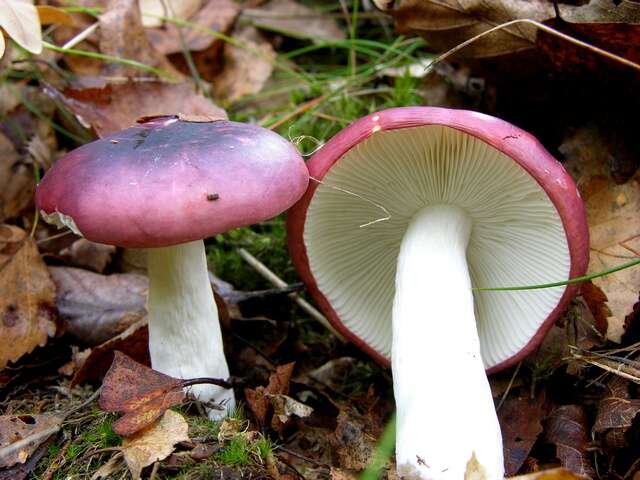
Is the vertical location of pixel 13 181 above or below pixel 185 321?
below

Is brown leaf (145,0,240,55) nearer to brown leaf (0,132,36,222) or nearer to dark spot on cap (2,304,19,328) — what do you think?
brown leaf (0,132,36,222)

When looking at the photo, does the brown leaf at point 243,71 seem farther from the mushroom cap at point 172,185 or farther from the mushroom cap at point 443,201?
the mushroom cap at point 172,185

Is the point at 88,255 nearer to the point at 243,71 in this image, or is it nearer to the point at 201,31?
the point at 243,71

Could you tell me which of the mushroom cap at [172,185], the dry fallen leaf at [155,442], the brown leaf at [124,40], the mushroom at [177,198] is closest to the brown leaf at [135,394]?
the dry fallen leaf at [155,442]

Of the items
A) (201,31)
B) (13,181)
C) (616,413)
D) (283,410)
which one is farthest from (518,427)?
(201,31)

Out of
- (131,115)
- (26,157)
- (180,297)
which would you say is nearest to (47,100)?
(26,157)
